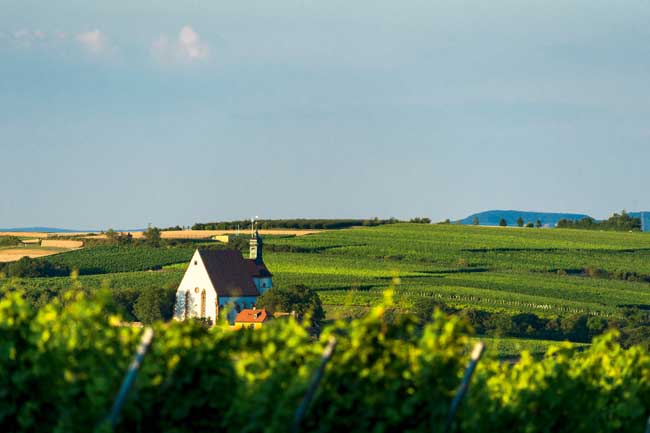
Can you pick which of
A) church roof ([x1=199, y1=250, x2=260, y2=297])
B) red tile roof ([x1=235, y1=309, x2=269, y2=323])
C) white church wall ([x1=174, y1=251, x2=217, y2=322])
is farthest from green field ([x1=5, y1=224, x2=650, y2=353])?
red tile roof ([x1=235, y1=309, x2=269, y2=323])

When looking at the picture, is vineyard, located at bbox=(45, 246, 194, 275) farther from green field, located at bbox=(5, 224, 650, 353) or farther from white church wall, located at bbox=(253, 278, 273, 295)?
white church wall, located at bbox=(253, 278, 273, 295)

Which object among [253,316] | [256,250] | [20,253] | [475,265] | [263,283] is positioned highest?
[20,253]

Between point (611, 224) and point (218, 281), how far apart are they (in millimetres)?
50574

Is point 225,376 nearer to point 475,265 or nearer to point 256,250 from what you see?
point 256,250

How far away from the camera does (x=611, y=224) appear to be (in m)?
115

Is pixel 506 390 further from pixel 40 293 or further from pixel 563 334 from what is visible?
pixel 40 293

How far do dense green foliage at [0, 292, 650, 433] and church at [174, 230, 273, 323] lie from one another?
7138 centimetres

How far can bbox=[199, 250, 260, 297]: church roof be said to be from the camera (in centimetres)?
7981

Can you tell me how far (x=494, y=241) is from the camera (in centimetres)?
9781

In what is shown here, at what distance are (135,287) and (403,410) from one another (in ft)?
232

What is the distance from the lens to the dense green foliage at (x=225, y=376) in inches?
276

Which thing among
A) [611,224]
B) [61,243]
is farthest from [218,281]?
[611,224]

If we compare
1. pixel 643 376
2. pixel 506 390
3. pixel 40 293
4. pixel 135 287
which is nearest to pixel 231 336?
pixel 506 390

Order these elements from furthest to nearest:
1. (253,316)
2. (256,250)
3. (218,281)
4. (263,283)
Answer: (256,250)
(218,281)
(263,283)
(253,316)
